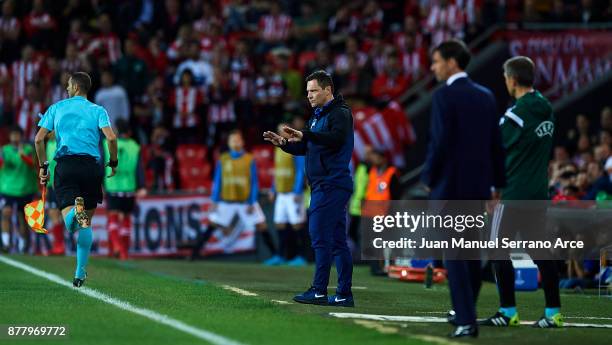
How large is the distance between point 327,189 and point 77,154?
8.67 feet

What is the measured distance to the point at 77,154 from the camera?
12.2 metres

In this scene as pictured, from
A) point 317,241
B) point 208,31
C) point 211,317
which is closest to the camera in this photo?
point 211,317

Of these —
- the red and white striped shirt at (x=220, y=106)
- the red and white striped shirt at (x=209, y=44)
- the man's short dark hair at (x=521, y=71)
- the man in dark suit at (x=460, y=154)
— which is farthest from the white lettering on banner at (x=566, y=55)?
the man in dark suit at (x=460, y=154)

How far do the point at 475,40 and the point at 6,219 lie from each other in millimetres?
9472

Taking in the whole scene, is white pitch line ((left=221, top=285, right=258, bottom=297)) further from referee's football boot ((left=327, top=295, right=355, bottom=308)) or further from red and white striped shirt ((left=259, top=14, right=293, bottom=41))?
red and white striped shirt ((left=259, top=14, right=293, bottom=41))

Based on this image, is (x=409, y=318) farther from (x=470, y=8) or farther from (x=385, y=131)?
(x=470, y=8)

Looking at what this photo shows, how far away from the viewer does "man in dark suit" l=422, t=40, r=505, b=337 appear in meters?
8.91

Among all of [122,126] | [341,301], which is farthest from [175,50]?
[341,301]

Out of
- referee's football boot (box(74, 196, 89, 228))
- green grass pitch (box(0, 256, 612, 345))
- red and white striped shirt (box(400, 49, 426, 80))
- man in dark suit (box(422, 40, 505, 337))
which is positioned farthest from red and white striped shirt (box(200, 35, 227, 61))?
man in dark suit (box(422, 40, 505, 337))

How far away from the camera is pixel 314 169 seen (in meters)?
11.3

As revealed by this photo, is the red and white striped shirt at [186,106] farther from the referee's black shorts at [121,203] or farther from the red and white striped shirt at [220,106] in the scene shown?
the referee's black shorts at [121,203]

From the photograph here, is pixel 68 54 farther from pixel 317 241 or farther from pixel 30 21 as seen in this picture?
pixel 317 241

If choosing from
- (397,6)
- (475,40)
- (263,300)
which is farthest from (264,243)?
(263,300)

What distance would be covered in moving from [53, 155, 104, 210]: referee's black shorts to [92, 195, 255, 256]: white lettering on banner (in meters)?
9.05
